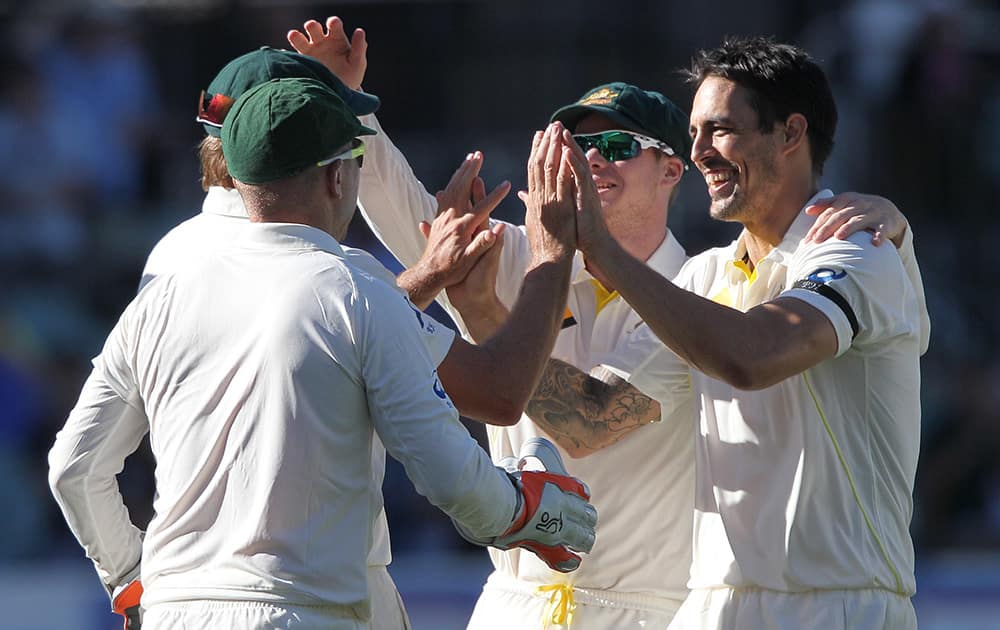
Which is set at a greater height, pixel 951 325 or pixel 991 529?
pixel 951 325

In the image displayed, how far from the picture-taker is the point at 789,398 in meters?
3.76

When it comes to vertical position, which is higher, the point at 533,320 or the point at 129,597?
the point at 533,320

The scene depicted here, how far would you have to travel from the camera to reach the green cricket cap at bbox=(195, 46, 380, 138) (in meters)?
3.60

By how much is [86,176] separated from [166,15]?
1321 mm

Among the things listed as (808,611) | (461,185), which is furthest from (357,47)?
(808,611)

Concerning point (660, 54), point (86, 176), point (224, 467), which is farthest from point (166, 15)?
point (224, 467)

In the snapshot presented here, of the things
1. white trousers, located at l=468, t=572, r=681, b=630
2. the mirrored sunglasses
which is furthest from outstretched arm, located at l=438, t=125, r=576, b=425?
white trousers, located at l=468, t=572, r=681, b=630

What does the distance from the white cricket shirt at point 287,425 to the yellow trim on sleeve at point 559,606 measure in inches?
46.7

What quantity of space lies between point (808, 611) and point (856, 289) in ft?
2.58

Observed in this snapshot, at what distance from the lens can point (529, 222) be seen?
3.93 metres

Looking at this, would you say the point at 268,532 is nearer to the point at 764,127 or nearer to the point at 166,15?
the point at 764,127

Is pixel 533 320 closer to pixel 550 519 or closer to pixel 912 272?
pixel 550 519

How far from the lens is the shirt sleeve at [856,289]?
3.57 m

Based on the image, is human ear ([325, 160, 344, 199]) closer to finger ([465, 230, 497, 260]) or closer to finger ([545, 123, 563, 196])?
finger ([545, 123, 563, 196])
